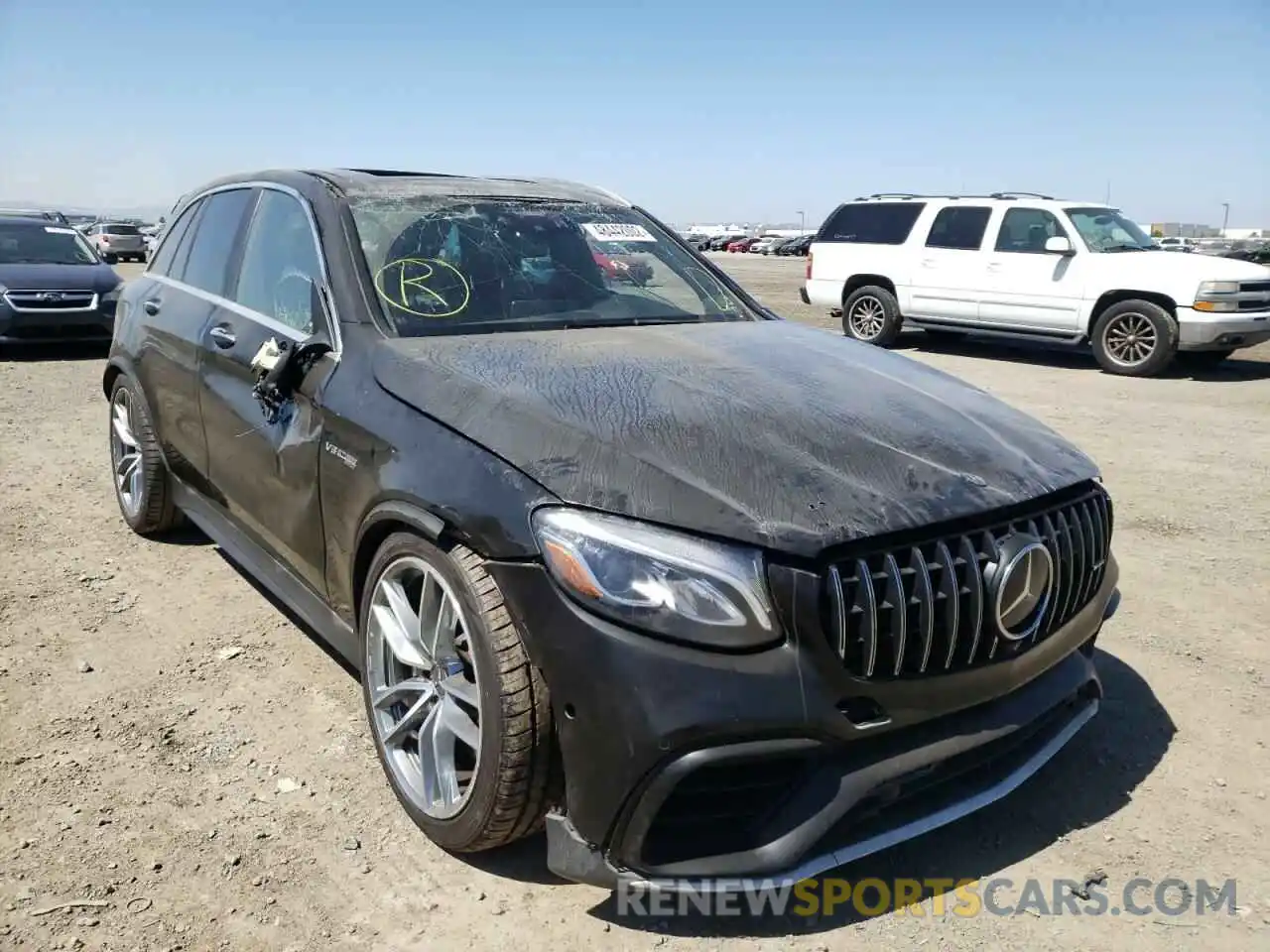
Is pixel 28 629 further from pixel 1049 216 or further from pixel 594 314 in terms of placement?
pixel 1049 216

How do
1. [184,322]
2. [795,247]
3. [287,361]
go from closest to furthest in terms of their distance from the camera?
1. [287,361]
2. [184,322]
3. [795,247]

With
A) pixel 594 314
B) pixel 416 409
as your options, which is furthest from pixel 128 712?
pixel 594 314

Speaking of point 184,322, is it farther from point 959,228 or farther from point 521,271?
point 959,228

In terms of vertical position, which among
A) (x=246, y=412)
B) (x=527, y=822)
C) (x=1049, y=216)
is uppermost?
(x=1049, y=216)

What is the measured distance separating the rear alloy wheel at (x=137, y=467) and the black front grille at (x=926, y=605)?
12.2 feet

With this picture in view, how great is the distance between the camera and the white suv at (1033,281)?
1099cm

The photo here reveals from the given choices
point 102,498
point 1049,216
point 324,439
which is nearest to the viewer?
point 324,439

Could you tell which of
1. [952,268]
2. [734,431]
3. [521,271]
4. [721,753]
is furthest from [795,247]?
[721,753]

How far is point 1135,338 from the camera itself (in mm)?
11297

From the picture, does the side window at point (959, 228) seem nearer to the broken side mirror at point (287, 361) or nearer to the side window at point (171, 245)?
the side window at point (171, 245)

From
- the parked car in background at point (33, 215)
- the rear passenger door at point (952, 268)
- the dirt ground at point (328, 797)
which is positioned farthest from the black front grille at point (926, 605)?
the parked car in background at point (33, 215)

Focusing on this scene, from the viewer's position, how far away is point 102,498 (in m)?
5.86

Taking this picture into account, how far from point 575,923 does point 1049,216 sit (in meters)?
11.6

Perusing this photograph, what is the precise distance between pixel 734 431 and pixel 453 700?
99 cm
